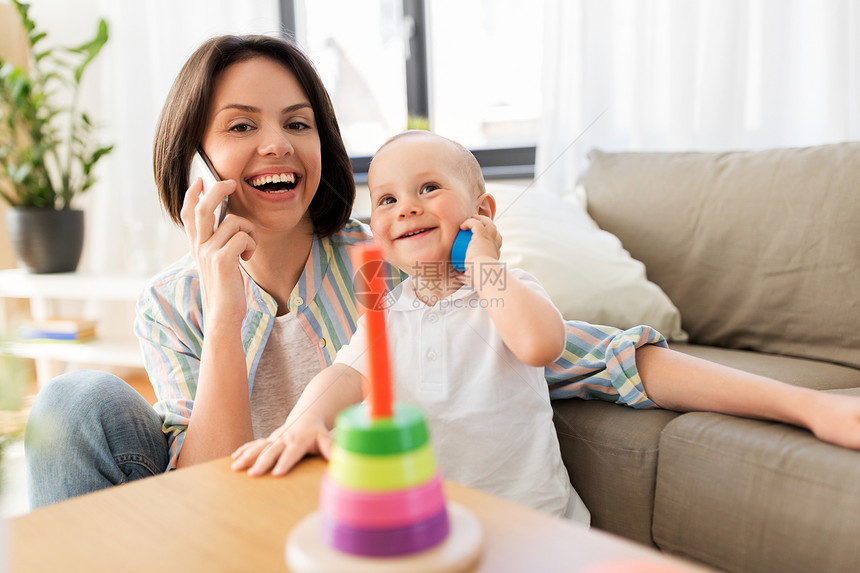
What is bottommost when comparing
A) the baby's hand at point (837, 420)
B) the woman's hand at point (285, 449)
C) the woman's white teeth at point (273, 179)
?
the baby's hand at point (837, 420)

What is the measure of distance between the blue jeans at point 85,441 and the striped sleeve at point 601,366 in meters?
0.55

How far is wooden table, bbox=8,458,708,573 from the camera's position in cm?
46

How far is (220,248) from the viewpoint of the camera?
3.16ft

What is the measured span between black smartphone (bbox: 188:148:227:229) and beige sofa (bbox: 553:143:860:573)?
562 mm

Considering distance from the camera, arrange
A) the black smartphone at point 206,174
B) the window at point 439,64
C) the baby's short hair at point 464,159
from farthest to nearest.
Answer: the window at point 439,64 → the black smartphone at point 206,174 → the baby's short hair at point 464,159

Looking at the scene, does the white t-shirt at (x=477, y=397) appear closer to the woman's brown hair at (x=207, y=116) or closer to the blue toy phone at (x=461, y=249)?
the blue toy phone at (x=461, y=249)

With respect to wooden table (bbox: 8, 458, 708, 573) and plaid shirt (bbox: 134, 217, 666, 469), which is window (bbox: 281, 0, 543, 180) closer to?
plaid shirt (bbox: 134, 217, 666, 469)

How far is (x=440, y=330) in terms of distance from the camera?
863 millimetres

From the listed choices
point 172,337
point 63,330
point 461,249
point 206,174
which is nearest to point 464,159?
point 461,249

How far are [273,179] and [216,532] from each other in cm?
60

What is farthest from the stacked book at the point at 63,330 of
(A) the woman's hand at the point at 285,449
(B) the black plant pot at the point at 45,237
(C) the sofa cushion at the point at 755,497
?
(C) the sofa cushion at the point at 755,497

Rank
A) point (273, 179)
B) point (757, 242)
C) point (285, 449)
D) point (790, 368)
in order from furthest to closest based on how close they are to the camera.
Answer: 1. point (757, 242)
2. point (790, 368)
3. point (273, 179)
4. point (285, 449)

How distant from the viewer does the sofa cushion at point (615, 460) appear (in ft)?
3.05

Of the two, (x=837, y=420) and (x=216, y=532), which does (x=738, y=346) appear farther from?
(x=216, y=532)
